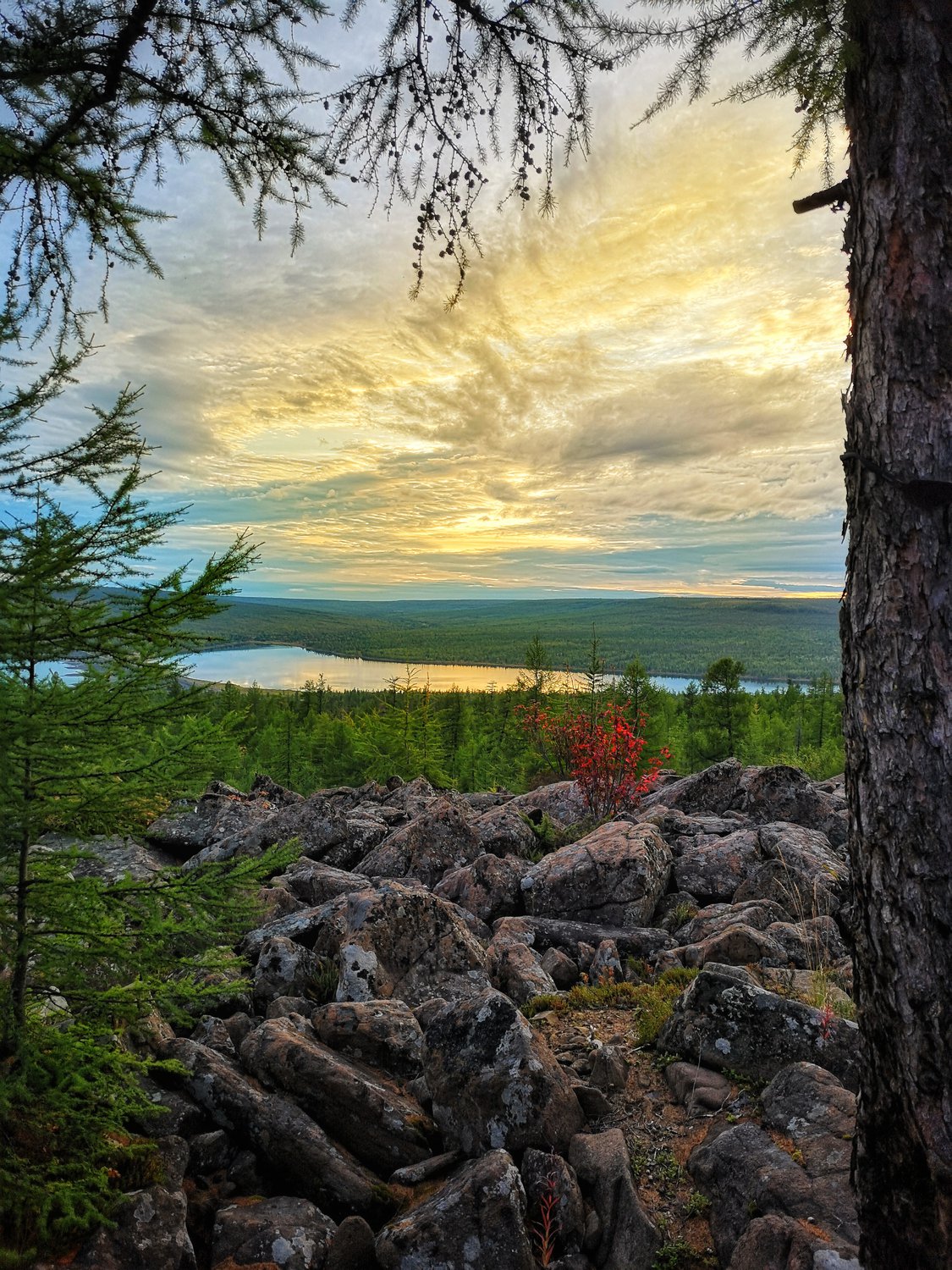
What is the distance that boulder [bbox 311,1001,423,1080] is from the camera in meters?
4.89

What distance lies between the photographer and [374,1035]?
196 inches

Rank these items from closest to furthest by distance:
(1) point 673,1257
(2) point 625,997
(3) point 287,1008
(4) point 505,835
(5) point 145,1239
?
(5) point 145,1239
(1) point 673,1257
(3) point 287,1008
(2) point 625,997
(4) point 505,835

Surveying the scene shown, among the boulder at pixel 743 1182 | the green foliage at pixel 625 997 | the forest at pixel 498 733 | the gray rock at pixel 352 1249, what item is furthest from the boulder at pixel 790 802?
the gray rock at pixel 352 1249

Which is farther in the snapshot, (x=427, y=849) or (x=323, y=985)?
(x=427, y=849)

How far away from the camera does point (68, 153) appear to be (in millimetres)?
3785

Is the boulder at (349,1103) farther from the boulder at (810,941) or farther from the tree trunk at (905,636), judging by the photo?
the boulder at (810,941)

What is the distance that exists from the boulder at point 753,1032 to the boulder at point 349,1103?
197 cm

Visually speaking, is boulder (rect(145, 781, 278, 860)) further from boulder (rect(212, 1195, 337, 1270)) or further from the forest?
boulder (rect(212, 1195, 337, 1270))

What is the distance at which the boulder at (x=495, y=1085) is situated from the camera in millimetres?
4105

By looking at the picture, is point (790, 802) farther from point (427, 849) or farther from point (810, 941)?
point (427, 849)

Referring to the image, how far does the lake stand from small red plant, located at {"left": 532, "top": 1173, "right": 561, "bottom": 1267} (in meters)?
103

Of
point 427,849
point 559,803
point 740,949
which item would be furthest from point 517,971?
point 559,803

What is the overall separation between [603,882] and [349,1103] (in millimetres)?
4520

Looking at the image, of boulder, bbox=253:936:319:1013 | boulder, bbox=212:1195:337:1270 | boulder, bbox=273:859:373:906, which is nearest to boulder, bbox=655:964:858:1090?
boulder, bbox=212:1195:337:1270
